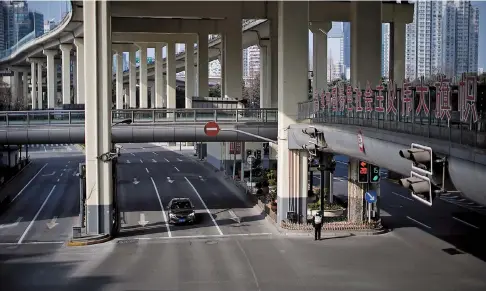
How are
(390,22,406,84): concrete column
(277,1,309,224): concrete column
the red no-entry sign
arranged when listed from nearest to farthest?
1. (277,1,309,224): concrete column
2. the red no-entry sign
3. (390,22,406,84): concrete column

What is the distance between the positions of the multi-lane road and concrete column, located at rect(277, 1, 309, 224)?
2154 millimetres

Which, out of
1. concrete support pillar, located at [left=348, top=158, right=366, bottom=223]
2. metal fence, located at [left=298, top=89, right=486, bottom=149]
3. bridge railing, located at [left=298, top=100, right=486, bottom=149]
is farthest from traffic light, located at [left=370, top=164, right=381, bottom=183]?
metal fence, located at [left=298, top=89, right=486, bottom=149]

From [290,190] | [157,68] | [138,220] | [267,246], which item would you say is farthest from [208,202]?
[157,68]

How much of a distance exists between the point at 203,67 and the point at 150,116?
2101 cm

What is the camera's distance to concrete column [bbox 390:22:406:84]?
163 ft

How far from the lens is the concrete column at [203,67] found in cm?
5281

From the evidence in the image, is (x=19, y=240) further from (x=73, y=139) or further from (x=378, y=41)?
(x=378, y=41)

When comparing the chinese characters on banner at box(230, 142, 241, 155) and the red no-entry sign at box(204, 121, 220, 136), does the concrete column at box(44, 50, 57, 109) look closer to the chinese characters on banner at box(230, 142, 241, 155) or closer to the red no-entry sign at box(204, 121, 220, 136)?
the chinese characters on banner at box(230, 142, 241, 155)

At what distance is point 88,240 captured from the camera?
26625 mm

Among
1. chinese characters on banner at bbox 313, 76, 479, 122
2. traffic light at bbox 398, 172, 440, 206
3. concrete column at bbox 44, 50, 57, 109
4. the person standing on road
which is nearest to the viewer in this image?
traffic light at bbox 398, 172, 440, 206

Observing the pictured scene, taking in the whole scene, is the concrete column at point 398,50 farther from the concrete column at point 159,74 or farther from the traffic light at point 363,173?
the concrete column at point 159,74

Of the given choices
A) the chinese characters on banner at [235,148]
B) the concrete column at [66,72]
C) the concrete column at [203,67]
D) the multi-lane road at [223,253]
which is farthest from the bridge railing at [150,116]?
the concrete column at [66,72]

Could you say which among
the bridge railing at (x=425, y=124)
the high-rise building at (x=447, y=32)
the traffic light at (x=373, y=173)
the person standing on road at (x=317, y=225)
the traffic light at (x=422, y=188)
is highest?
the high-rise building at (x=447, y=32)

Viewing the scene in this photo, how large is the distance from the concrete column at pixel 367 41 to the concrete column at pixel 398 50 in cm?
1874
